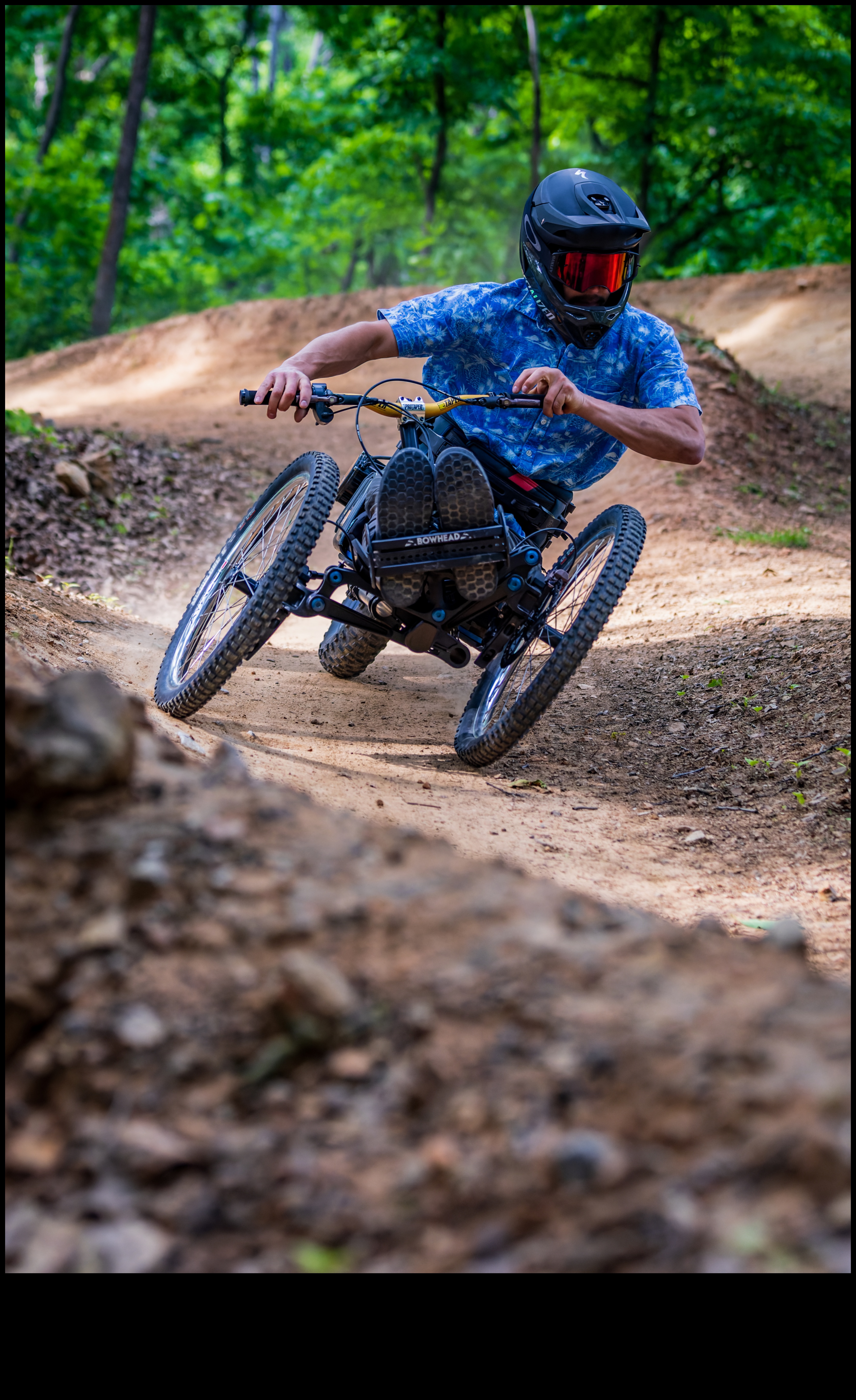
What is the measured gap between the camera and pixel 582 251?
3633 millimetres

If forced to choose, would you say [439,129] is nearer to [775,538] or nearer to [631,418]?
[775,538]

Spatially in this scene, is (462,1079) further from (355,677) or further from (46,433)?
(46,433)

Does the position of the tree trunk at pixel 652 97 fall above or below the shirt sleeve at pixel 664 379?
above

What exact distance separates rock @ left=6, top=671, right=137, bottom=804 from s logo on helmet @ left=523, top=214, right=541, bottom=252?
289 centimetres

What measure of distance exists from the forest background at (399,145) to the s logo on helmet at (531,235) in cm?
1558

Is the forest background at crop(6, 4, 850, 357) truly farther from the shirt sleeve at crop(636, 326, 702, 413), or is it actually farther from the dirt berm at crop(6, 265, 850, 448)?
the shirt sleeve at crop(636, 326, 702, 413)

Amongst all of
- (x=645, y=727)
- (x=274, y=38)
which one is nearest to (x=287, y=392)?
(x=645, y=727)

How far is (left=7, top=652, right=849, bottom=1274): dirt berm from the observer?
3.89ft

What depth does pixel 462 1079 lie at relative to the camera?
134 cm

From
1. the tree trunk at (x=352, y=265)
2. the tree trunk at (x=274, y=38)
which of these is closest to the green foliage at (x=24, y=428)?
the tree trunk at (x=352, y=265)

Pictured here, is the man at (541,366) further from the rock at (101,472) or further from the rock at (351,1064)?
the rock at (101,472)

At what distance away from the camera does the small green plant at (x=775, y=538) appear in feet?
25.3

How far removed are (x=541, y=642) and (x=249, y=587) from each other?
1.30 metres

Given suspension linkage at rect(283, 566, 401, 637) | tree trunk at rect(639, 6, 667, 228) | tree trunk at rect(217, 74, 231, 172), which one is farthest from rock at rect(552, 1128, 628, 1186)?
tree trunk at rect(217, 74, 231, 172)
